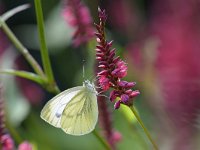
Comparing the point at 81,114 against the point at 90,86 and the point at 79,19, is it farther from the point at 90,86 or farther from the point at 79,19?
the point at 79,19

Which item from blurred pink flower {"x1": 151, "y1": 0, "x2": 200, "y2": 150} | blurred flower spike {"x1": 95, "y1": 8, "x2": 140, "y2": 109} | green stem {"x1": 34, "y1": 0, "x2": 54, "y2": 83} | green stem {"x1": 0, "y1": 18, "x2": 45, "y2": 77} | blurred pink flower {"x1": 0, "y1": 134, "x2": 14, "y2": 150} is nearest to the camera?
blurred pink flower {"x1": 151, "y1": 0, "x2": 200, "y2": 150}

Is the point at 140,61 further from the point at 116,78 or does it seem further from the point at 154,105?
the point at 116,78

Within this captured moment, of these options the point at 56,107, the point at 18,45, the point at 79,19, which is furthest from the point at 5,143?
the point at 79,19

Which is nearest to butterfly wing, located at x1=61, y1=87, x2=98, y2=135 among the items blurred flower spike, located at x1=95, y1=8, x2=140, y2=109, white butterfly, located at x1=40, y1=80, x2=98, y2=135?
white butterfly, located at x1=40, y1=80, x2=98, y2=135

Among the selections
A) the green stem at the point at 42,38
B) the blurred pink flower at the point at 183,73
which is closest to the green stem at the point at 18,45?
the green stem at the point at 42,38

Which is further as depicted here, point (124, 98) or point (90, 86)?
point (90, 86)

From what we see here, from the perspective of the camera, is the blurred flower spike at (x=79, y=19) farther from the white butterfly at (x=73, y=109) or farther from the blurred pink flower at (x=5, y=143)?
the blurred pink flower at (x=5, y=143)

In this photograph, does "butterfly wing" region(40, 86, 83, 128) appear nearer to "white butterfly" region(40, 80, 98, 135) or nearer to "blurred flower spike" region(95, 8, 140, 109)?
"white butterfly" region(40, 80, 98, 135)
